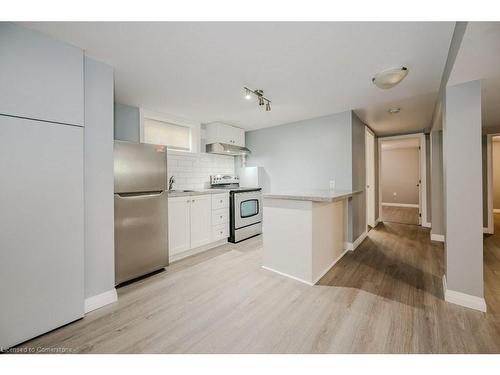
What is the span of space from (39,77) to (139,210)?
1.35 m

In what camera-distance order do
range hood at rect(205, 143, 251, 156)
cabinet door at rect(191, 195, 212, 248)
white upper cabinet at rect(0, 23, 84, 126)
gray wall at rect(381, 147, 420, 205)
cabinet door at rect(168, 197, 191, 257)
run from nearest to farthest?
white upper cabinet at rect(0, 23, 84, 126)
cabinet door at rect(168, 197, 191, 257)
cabinet door at rect(191, 195, 212, 248)
range hood at rect(205, 143, 251, 156)
gray wall at rect(381, 147, 420, 205)

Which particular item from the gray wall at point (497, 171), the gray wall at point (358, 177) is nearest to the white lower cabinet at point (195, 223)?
the gray wall at point (358, 177)

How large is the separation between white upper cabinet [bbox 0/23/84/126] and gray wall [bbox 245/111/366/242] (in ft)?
10.3

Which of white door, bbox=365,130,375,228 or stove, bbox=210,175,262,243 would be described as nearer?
stove, bbox=210,175,262,243

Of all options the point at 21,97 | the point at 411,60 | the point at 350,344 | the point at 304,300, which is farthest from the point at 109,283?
the point at 411,60

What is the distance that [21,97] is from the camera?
140cm

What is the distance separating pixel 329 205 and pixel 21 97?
9.39 feet

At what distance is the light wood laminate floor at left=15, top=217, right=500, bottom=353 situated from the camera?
138cm

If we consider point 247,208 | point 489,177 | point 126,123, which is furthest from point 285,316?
point 489,177

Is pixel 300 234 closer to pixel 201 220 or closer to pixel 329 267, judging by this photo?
pixel 329 267

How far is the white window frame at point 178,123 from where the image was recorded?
3090 millimetres

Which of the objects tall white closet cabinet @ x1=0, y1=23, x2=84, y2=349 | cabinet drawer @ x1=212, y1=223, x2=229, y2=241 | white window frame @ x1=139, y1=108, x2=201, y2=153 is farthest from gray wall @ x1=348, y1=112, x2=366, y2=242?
tall white closet cabinet @ x1=0, y1=23, x2=84, y2=349

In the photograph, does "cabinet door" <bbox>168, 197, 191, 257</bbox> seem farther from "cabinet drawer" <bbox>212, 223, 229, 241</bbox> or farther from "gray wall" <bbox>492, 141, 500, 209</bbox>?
"gray wall" <bbox>492, 141, 500, 209</bbox>

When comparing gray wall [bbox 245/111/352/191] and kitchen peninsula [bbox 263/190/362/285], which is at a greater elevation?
gray wall [bbox 245/111/352/191]
